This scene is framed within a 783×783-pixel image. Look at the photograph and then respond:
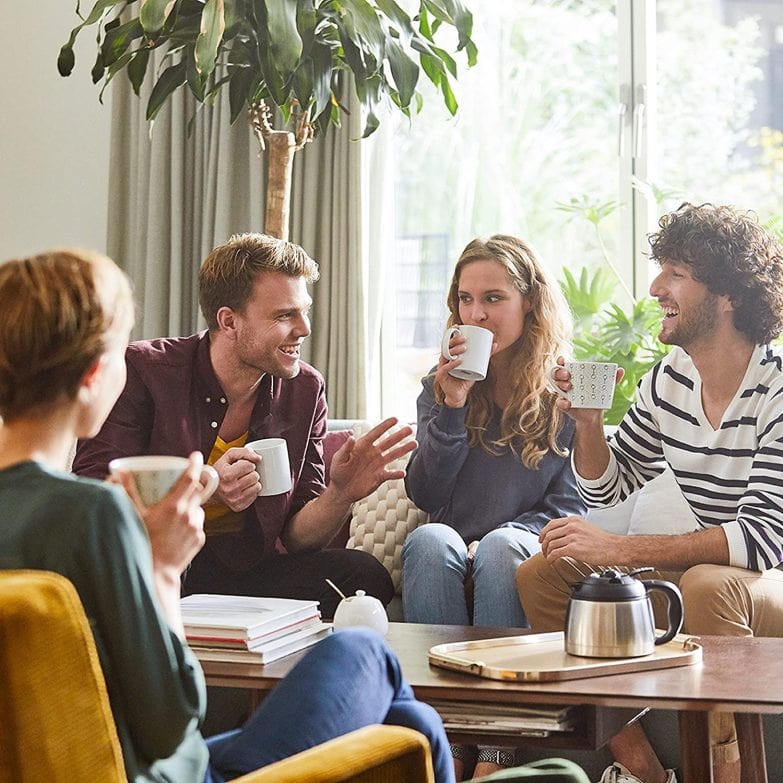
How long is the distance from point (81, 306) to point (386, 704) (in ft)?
2.10

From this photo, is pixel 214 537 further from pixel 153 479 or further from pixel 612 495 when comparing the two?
pixel 153 479

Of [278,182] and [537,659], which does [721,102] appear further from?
[537,659]

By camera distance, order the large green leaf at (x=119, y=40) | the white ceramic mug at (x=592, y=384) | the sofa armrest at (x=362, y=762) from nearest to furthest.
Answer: the sofa armrest at (x=362, y=762) → the white ceramic mug at (x=592, y=384) → the large green leaf at (x=119, y=40)

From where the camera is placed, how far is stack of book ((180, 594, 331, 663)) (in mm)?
1932

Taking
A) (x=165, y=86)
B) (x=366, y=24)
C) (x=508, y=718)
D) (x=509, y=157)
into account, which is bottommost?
(x=508, y=718)

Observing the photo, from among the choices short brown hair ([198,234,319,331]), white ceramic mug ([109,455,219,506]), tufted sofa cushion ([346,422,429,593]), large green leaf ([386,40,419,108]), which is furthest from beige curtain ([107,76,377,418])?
white ceramic mug ([109,455,219,506])

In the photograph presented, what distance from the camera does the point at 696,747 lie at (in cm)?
183

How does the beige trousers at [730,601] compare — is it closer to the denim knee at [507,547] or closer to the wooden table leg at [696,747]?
the denim knee at [507,547]

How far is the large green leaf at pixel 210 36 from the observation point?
3074 mm

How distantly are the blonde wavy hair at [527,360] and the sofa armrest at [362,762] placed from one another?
175cm

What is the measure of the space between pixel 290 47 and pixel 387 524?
Result: 4.05 ft

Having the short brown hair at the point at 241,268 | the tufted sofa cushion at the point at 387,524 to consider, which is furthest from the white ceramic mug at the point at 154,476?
the tufted sofa cushion at the point at 387,524

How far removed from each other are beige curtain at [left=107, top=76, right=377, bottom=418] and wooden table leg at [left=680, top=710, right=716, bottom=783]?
2339mm

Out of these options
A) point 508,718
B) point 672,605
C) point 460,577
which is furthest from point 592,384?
point 508,718
